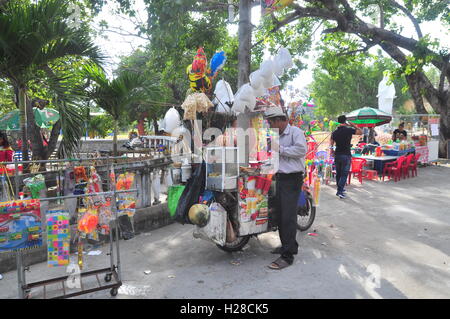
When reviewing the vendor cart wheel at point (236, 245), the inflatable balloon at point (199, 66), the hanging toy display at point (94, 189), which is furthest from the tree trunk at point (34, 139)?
the vendor cart wheel at point (236, 245)

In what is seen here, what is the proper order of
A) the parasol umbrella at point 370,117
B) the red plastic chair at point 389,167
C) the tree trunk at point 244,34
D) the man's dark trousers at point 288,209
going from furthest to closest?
the parasol umbrella at point 370,117, the red plastic chair at point 389,167, the tree trunk at point 244,34, the man's dark trousers at point 288,209

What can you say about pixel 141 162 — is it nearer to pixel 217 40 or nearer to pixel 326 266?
pixel 326 266

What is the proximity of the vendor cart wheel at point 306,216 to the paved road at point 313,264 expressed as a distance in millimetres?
195

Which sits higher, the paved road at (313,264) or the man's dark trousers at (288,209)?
the man's dark trousers at (288,209)

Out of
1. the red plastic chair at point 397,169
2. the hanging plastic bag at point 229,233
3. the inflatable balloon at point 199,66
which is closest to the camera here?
the hanging plastic bag at point 229,233

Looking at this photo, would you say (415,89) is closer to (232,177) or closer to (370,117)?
(370,117)

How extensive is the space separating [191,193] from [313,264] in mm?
1744

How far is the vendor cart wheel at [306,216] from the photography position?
5.32 metres

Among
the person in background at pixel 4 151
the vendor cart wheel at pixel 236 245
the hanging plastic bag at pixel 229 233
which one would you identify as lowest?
the vendor cart wheel at pixel 236 245

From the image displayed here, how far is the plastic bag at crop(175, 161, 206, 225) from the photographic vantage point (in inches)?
164

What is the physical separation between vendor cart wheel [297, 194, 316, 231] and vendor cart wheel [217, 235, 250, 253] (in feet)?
4.15

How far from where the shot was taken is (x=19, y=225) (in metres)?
3.03

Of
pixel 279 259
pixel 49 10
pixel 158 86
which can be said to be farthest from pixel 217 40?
pixel 279 259

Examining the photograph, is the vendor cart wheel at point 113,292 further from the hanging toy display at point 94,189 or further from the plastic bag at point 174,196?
the plastic bag at point 174,196
